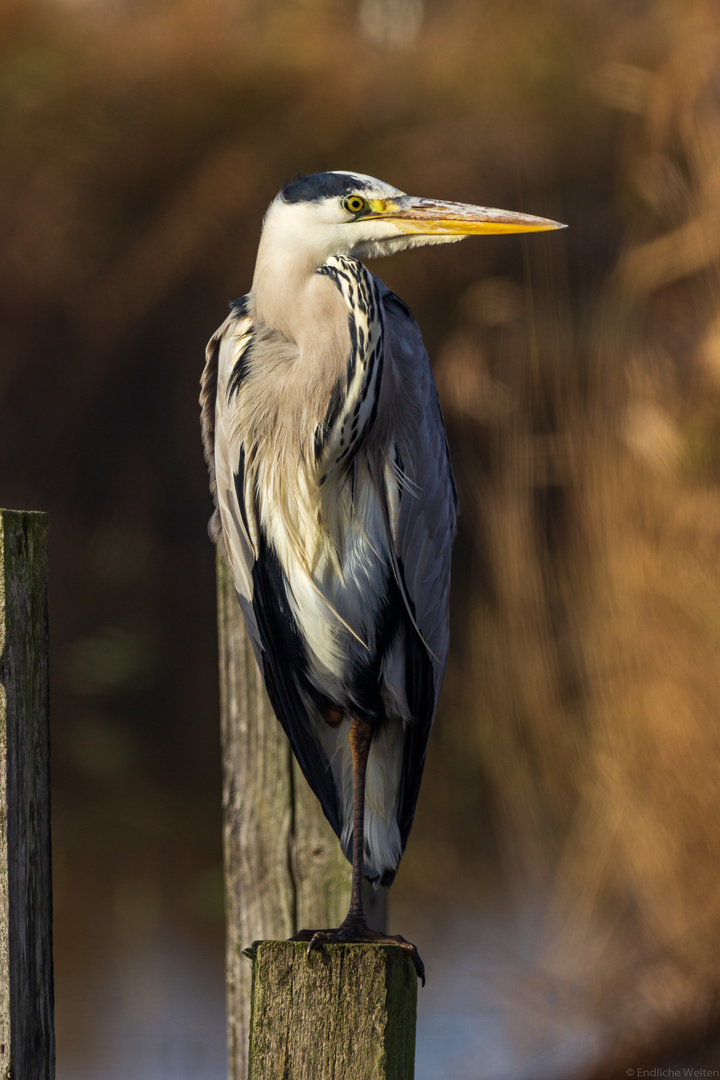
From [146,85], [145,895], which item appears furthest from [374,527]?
[146,85]

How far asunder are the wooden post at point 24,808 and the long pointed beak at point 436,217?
0.68m

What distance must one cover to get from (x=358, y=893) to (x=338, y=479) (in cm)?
51

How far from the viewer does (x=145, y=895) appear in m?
3.73

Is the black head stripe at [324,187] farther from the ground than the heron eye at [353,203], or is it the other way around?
the black head stripe at [324,187]

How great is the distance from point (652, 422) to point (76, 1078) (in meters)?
2.26

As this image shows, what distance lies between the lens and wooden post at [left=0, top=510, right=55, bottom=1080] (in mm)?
881

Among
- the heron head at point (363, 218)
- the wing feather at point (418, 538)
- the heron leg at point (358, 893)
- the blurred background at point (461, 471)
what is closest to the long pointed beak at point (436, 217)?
the heron head at point (363, 218)

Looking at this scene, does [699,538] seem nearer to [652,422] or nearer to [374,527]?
[652,422]

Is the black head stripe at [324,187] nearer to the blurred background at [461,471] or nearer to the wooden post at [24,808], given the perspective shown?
the wooden post at [24,808]

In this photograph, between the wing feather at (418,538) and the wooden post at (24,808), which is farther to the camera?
the wing feather at (418,538)

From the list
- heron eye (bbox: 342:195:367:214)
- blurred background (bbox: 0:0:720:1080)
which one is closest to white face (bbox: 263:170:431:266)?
heron eye (bbox: 342:195:367:214)

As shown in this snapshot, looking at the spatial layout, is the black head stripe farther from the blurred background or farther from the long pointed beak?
the blurred background

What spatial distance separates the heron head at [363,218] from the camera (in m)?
1.42

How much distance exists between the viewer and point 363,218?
1438 millimetres
